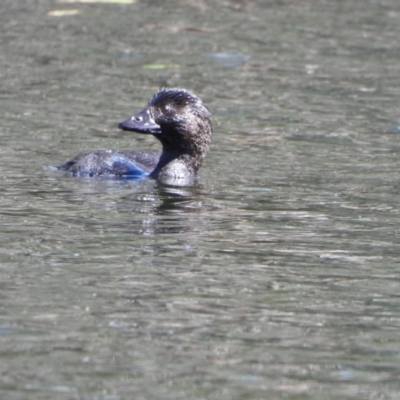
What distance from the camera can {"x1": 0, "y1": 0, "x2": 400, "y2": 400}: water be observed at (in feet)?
19.4

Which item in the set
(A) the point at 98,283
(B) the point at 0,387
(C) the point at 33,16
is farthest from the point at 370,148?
(C) the point at 33,16

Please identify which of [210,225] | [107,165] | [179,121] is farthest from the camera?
[179,121]

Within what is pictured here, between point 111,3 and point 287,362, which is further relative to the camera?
point 111,3

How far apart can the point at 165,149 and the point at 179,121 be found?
384 millimetres

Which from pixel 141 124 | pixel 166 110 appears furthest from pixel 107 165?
Result: pixel 166 110

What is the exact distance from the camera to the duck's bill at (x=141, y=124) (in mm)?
11320

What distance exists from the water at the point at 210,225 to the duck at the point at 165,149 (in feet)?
0.71

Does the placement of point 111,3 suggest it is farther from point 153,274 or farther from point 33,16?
point 153,274

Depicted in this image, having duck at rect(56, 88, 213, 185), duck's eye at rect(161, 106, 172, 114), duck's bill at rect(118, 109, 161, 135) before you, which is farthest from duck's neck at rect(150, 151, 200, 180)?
duck's eye at rect(161, 106, 172, 114)

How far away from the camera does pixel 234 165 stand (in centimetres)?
1202

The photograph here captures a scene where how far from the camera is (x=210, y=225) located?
9.11 metres

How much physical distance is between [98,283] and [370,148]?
234 inches

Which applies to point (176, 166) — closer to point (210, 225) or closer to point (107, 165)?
point (107, 165)

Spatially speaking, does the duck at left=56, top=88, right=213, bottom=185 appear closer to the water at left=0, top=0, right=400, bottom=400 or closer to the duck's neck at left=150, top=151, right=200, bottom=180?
the duck's neck at left=150, top=151, right=200, bottom=180
